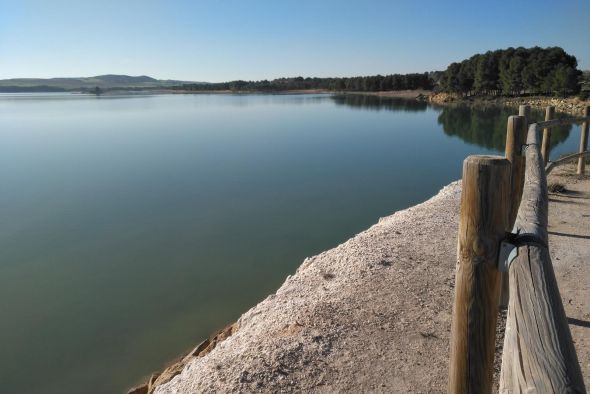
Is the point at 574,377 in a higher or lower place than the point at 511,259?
lower

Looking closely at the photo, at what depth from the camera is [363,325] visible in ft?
14.6

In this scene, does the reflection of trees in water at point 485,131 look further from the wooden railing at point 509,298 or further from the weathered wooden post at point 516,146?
the wooden railing at point 509,298

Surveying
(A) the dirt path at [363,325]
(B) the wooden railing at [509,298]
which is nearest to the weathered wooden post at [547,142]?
(A) the dirt path at [363,325]

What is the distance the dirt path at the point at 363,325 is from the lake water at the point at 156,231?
1.87 metres

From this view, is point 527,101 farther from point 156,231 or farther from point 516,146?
point 516,146

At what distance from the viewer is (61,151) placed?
970 inches

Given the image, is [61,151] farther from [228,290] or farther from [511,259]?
[511,259]

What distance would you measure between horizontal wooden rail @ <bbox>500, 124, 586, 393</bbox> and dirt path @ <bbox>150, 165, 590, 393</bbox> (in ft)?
7.81

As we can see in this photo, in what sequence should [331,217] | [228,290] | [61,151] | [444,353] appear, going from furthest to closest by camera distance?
[61,151] → [331,217] → [228,290] → [444,353]

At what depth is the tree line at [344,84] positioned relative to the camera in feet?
353

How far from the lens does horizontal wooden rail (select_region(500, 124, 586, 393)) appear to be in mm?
1080

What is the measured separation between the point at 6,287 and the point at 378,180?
12.6 metres

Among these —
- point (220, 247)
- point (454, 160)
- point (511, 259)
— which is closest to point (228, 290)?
point (220, 247)

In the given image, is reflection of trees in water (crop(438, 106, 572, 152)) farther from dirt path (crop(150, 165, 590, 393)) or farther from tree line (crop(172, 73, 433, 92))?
tree line (crop(172, 73, 433, 92))
